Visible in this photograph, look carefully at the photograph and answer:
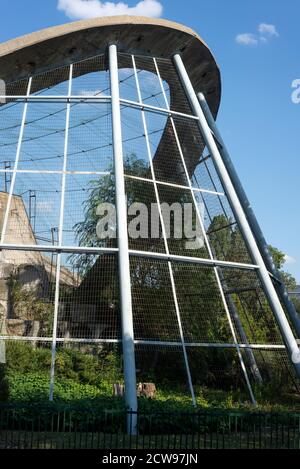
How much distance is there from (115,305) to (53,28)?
301 inches

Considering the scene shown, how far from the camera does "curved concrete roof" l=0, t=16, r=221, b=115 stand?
14797mm

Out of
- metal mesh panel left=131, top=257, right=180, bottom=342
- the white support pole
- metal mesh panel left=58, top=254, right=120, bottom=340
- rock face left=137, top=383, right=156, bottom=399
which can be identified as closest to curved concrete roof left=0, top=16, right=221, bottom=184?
the white support pole

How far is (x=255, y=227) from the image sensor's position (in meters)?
16.2

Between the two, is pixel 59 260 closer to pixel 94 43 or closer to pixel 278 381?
pixel 94 43

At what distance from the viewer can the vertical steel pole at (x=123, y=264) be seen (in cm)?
1116

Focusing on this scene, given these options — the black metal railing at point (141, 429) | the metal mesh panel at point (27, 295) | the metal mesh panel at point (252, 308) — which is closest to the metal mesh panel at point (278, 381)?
the metal mesh panel at point (252, 308)

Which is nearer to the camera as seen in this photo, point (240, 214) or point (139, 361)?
point (240, 214)

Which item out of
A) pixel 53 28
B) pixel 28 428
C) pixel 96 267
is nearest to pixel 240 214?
pixel 96 267

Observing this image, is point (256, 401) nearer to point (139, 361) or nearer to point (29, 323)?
point (139, 361)

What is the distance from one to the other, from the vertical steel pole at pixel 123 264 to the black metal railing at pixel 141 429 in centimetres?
45

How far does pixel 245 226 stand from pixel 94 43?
610 cm

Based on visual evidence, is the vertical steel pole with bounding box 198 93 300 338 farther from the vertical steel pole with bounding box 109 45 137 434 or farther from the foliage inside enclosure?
the vertical steel pole with bounding box 109 45 137 434

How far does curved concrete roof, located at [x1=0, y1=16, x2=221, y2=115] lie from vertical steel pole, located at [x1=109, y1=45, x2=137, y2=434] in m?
0.90

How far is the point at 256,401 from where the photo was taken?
13.9 metres
